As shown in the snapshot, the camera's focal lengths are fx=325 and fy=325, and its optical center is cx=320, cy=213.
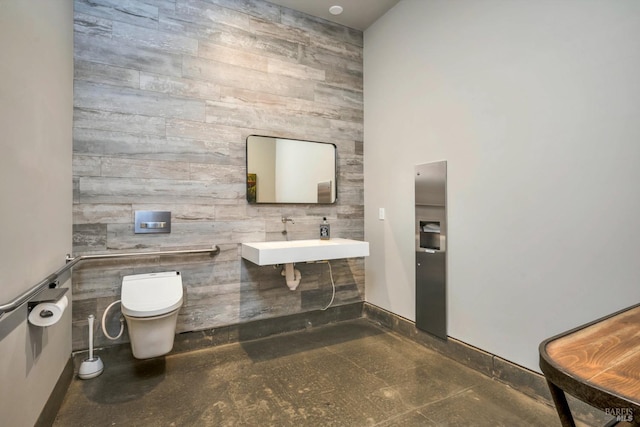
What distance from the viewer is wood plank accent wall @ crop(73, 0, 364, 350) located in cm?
245

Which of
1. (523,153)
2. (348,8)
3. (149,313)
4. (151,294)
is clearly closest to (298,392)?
(149,313)

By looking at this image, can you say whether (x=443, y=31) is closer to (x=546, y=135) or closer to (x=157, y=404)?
(x=546, y=135)

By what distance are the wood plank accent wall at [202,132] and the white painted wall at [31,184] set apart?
255mm

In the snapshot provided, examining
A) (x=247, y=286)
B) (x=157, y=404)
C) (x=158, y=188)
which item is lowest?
(x=157, y=404)

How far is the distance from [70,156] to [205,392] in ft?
6.21

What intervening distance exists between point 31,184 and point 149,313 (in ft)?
3.33

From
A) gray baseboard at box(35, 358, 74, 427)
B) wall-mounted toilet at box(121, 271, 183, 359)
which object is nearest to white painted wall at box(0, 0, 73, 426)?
gray baseboard at box(35, 358, 74, 427)

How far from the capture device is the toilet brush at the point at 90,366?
2285 mm

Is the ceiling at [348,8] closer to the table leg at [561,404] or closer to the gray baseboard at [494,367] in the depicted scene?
the gray baseboard at [494,367]

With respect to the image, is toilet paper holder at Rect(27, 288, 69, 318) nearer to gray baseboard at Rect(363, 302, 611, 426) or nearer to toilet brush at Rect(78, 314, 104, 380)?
toilet brush at Rect(78, 314, 104, 380)

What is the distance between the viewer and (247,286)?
117 inches

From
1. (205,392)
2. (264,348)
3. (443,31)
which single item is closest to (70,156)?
(205,392)

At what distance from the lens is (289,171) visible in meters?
3.17

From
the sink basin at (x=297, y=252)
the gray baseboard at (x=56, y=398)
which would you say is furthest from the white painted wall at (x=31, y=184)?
the sink basin at (x=297, y=252)
